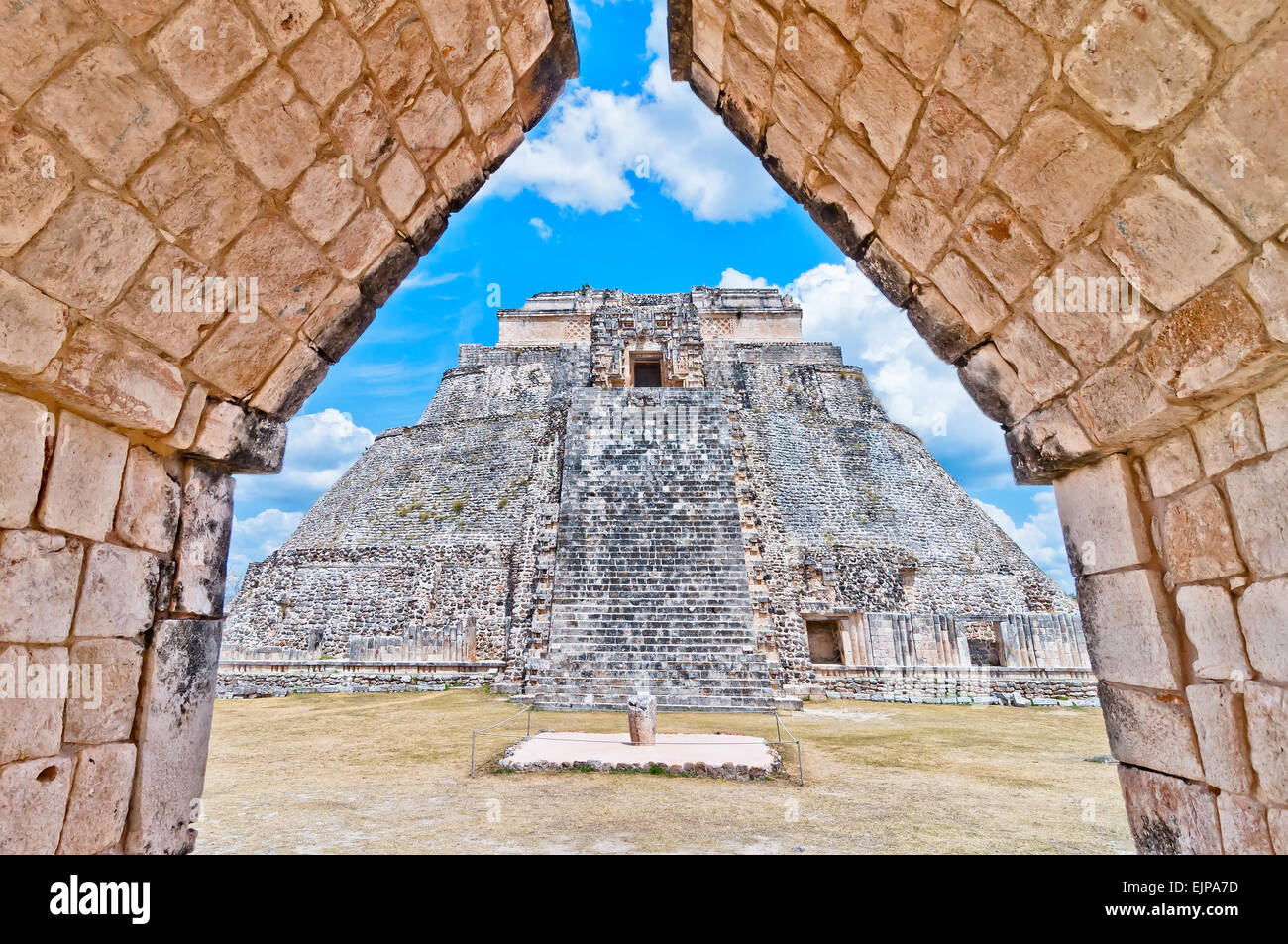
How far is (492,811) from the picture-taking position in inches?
208

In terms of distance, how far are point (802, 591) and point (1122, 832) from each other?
40.1ft

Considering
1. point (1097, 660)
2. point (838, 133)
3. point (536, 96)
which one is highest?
point (536, 96)

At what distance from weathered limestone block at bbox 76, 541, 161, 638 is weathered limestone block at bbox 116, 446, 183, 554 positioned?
6 centimetres

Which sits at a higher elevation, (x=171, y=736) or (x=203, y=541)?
(x=203, y=541)

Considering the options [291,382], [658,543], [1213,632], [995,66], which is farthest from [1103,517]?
[658,543]

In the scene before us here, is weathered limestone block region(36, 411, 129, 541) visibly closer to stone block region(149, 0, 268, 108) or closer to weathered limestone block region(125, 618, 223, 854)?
weathered limestone block region(125, 618, 223, 854)

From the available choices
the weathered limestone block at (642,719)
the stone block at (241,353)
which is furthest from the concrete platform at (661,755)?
the stone block at (241,353)

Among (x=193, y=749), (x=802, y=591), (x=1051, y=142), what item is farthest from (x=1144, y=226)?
(x=802, y=591)

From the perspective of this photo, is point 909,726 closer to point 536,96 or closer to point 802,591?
point 802,591

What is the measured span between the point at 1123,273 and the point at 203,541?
137 inches

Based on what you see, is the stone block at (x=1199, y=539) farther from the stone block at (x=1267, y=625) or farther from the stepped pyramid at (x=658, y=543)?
the stepped pyramid at (x=658, y=543)

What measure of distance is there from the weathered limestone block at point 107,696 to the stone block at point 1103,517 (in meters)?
3.57

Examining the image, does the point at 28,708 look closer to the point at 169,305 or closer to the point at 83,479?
the point at 83,479

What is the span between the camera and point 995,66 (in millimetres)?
1888
